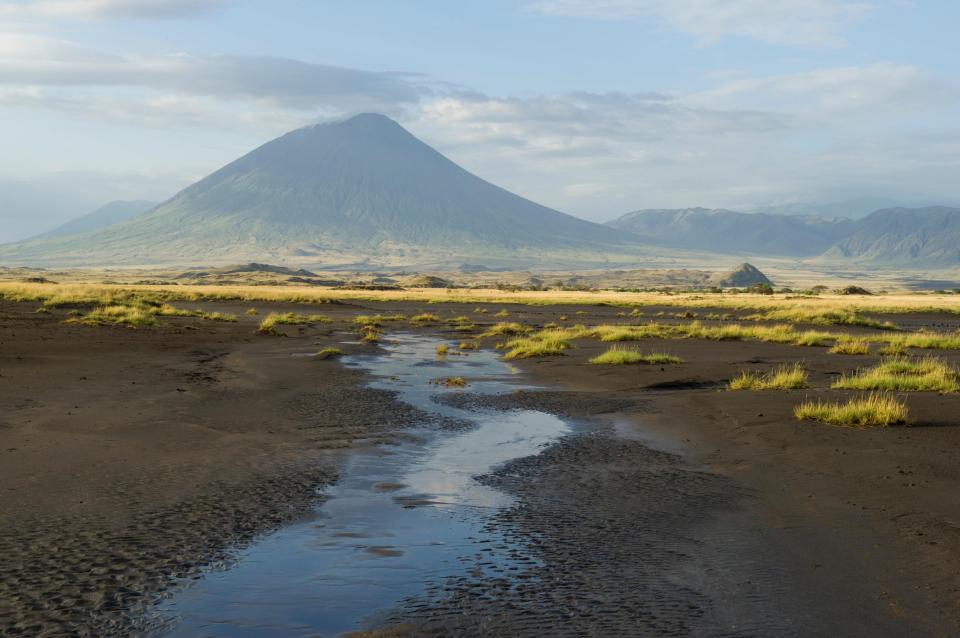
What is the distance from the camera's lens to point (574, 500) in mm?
10125

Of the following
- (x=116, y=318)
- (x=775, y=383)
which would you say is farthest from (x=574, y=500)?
(x=116, y=318)

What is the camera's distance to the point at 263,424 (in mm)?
14984

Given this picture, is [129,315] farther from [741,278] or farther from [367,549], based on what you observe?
[741,278]

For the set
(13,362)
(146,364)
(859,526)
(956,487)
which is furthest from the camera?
(146,364)

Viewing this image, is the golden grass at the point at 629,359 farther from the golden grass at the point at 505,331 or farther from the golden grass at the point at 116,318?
the golden grass at the point at 116,318

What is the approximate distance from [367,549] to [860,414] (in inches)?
378

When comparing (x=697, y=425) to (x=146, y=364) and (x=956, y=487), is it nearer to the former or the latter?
(x=956, y=487)

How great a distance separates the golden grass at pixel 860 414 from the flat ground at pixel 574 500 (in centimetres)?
32

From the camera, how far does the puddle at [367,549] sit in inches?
261

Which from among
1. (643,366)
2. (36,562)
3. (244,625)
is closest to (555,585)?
(244,625)

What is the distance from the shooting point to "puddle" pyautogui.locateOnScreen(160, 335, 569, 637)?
662 centimetres

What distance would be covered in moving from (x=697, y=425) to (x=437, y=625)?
32.5 feet

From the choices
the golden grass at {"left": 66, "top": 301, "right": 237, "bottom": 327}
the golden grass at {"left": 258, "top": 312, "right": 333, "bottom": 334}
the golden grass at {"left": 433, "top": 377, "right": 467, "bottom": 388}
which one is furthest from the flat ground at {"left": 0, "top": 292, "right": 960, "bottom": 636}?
the golden grass at {"left": 258, "top": 312, "right": 333, "bottom": 334}

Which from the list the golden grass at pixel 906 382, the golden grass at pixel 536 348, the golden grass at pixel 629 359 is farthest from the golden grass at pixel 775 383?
the golden grass at pixel 536 348
